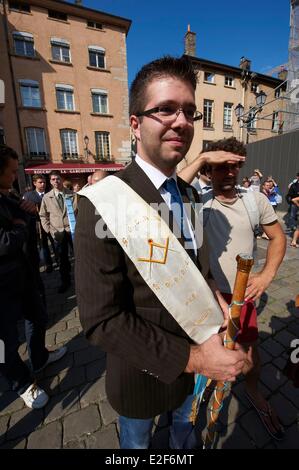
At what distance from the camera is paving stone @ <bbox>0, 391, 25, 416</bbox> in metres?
2.19

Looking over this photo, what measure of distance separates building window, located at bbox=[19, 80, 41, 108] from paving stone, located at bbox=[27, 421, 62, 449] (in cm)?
1812

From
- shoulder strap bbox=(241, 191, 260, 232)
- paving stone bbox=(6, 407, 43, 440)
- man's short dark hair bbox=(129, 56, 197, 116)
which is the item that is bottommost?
paving stone bbox=(6, 407, 43, 440)

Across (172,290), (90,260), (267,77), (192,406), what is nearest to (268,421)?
(192,406)

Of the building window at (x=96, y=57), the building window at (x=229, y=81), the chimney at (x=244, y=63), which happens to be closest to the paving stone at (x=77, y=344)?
the building window at (x=96, y=57)

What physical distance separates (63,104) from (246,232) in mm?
18163

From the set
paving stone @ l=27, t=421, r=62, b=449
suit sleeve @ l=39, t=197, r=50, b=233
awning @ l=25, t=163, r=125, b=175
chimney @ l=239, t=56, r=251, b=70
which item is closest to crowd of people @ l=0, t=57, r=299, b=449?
paving stone @ l=27, t=421, r=62, b=449

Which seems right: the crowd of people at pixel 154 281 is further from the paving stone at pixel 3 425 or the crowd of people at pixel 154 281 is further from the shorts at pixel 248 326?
the paving stone at pixel 3 425

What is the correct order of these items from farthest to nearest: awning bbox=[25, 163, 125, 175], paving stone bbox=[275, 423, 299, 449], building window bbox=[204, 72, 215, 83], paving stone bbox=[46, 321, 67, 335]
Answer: building window bbox=[204, 72, 215, 83], awning bbox=[25, 163, 125, 175], paving stone bbox=[46, 321, 67, 335], paving stone bbox=[275, 423, 299, 449]

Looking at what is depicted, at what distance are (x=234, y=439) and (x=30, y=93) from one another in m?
19.3

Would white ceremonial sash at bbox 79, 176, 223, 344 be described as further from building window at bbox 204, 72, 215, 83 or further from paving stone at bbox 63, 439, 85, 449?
building window at bbox 204, 72, 215, 83

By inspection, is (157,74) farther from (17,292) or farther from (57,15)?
(57,15)

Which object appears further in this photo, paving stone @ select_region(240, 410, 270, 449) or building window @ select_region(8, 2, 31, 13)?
building window @ select_region(8, 2, 31, 13)

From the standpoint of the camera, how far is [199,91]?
61.8 ft
